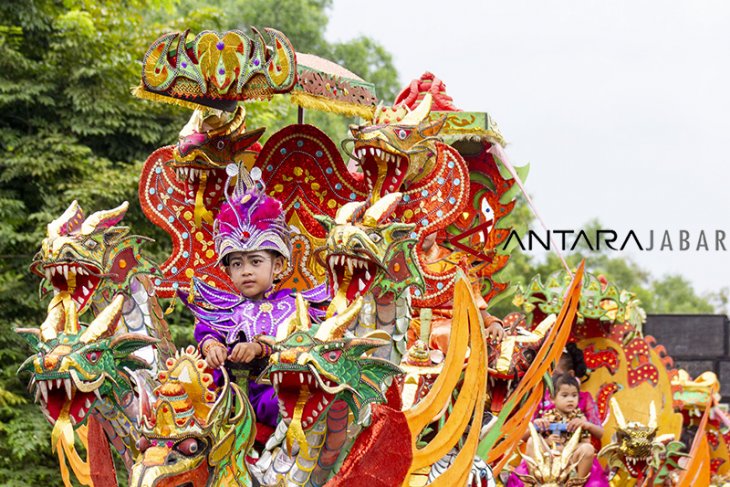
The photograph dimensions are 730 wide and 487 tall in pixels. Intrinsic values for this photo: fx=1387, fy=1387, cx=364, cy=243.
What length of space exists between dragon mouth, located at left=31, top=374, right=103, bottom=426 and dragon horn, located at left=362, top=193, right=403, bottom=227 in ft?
4.51

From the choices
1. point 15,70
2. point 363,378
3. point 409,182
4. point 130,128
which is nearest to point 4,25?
point 15,70

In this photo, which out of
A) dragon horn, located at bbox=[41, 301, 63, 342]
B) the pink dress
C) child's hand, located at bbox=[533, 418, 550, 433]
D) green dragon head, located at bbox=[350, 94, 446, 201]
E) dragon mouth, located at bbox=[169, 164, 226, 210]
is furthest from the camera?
child's hand, located at bbox=[533, 418, 550, 433]

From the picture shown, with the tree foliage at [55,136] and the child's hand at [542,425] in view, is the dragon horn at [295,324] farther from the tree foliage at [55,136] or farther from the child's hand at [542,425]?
the tree foliage at [55,136]

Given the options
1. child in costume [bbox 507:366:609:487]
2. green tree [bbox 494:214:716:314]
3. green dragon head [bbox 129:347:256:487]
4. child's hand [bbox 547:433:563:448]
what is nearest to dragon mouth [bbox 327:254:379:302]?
green dragon head [bbox 129:347:256:487]

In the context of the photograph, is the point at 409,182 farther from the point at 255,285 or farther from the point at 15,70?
the point at 15,70

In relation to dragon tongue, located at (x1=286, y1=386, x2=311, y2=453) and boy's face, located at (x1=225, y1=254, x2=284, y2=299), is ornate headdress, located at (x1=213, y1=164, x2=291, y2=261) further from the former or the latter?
dragon tongue, located at (x1=286, y1=386, x2=311, y2=453)

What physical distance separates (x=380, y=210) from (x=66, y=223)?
146 cm

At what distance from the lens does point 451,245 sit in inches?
330

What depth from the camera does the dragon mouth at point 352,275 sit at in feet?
20.2

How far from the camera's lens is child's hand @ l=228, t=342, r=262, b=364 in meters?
6.36

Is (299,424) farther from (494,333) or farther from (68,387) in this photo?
(494,333)

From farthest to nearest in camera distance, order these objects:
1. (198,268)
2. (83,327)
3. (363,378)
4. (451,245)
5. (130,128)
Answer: (130,128), (451,245), (198,268), (83,327), (363,378)

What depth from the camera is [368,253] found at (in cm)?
610

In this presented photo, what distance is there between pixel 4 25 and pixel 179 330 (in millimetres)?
4272
